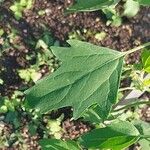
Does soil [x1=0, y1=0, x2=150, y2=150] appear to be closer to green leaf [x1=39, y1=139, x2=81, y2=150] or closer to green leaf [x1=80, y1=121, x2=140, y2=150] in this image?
green leaf [x1=39, y1=139, x2=81, y2=150]

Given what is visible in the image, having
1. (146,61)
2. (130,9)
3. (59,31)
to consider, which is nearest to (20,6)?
(59,31)

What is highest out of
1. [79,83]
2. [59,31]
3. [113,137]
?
[79,83]

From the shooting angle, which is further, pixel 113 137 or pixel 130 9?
pixel 130 9

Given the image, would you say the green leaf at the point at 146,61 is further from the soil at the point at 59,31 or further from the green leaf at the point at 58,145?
the soil at the point at 59,31

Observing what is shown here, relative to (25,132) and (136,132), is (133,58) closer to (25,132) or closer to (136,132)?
(25,132)

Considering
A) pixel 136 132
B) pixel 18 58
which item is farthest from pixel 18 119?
pixel 136 132

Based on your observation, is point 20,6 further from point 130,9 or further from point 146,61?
point 146,61

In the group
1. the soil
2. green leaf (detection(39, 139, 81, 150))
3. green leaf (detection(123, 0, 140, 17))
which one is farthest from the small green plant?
green leaf (detection(39, 139, 81, 150))
